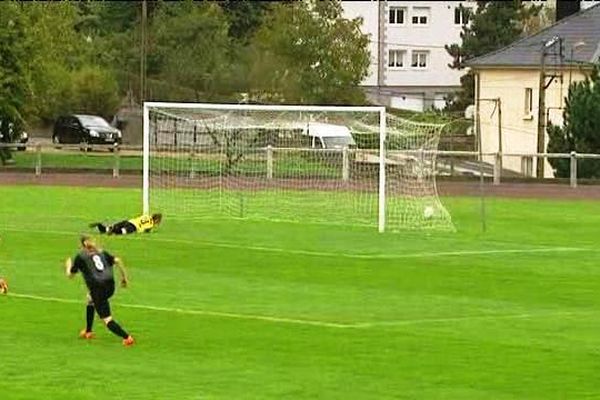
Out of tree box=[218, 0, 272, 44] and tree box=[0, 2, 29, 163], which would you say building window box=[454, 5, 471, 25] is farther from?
tree box=[0, 2, 29, 163]

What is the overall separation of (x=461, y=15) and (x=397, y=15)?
5865 millimetres

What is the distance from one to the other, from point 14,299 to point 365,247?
1186 centimetres

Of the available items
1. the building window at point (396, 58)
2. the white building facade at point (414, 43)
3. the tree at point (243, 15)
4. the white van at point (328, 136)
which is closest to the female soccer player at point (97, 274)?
the white van at point (328, 136)

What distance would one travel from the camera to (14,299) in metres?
26.1

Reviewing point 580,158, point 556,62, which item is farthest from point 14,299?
point 556,62

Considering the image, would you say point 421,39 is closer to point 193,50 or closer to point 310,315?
point 193,50

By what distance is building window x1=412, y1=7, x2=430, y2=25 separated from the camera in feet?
388

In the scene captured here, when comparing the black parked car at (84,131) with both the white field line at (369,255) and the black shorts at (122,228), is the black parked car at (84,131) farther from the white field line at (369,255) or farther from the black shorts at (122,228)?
the white field line at (369,255)

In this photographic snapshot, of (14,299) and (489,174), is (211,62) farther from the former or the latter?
(14,299)

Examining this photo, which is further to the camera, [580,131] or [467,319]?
[580,131]

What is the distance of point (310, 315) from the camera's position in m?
24.5

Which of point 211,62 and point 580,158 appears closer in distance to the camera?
point 580,158

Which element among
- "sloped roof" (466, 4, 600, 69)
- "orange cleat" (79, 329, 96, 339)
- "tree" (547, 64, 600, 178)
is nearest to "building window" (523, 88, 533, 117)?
"sloped roof" (466, 4, 600, 69)

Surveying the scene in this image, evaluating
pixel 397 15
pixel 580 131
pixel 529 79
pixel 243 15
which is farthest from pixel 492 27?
pixel 580 131
